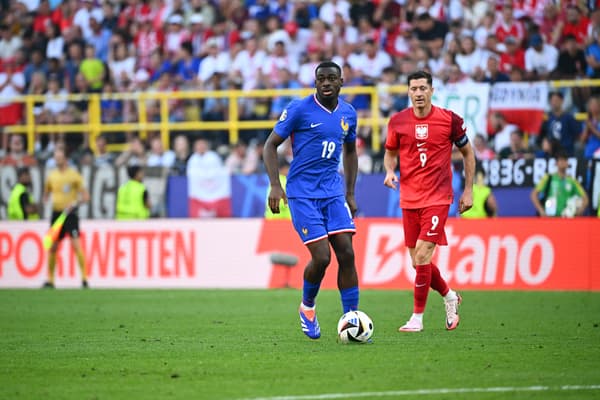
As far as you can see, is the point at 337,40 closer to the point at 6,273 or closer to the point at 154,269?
the point at 154,269

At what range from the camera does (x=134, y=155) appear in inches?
935

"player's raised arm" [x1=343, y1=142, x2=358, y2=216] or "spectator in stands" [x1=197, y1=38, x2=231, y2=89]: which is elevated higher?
"spectator in stands" [x1=197, y1=38, x2=231, y2=89]

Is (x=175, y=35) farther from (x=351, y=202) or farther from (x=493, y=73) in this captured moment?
(x=351, y=202)

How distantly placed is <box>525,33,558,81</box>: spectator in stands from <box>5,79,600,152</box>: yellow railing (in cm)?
249

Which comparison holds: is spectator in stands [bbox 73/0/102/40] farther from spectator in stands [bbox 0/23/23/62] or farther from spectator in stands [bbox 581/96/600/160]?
spectator in stands [bbox 581/96/600/160]

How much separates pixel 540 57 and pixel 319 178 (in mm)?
12236

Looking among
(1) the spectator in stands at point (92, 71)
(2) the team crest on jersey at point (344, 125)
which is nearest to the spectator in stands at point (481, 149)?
(1) the spectator in stands at point (92, 71)

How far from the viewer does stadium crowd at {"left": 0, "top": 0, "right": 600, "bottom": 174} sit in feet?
69.7

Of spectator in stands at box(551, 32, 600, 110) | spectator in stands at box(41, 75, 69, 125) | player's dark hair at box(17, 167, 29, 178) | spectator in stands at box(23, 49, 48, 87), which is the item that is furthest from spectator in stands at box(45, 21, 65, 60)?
spectator in stands at box(551, 32, 600, 110)

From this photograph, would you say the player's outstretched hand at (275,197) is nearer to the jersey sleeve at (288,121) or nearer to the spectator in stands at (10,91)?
the jersey sleeve at (288,121)

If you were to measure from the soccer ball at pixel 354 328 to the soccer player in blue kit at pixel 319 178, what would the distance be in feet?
0.65

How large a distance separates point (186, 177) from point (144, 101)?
2.29 meters

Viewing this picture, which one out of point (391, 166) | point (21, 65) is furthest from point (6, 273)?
point (391, 166)

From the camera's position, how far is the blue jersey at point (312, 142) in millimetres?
10531
